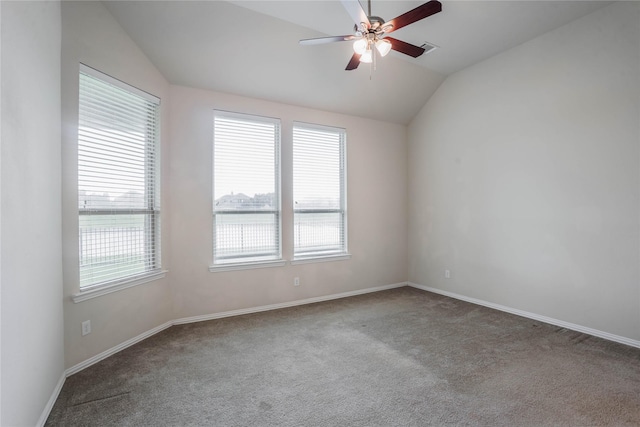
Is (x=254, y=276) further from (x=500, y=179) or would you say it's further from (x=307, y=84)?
(x=500, y=179)

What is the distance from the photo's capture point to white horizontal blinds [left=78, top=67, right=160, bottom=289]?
8.53ft

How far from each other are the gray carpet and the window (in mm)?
1270

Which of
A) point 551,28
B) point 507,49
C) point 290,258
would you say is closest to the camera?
point 551,28

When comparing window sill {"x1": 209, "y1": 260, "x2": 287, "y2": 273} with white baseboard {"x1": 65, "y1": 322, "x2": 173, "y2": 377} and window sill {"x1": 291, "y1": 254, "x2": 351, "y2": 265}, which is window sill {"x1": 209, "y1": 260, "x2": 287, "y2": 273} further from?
white baseboard {"x1": 65, "y1": 322, "x2": 173, "y2": 377}

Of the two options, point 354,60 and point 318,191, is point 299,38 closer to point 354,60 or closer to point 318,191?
point 354,60

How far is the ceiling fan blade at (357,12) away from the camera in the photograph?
2081mm

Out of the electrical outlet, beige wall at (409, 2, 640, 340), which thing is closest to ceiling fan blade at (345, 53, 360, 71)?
beige wall at (409, 2, 640, 340)

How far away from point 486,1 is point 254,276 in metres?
3.86

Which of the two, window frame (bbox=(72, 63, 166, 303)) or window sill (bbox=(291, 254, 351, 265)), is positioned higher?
window frame (bbox=(72, 63, 166, 303))

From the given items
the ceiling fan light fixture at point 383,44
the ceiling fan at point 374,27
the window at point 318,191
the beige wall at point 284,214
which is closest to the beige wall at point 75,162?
the beige wall at point 284,214

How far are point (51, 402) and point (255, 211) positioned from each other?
2520mm

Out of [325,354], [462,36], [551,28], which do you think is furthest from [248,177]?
[551,28]

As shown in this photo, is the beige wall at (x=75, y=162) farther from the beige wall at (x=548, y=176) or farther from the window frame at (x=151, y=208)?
the beige wall at (x=548, y=176)

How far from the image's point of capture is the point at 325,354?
276 cm
